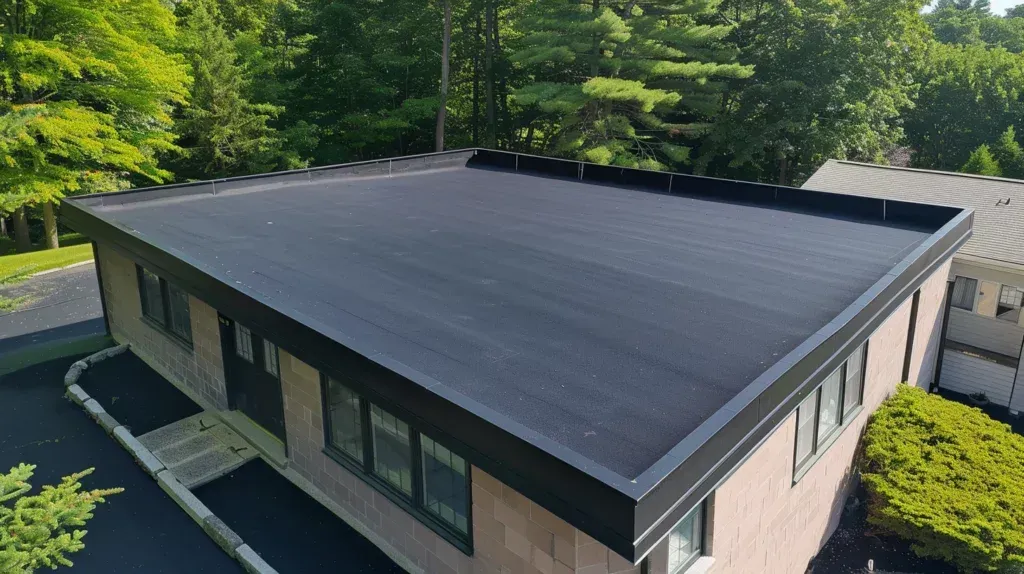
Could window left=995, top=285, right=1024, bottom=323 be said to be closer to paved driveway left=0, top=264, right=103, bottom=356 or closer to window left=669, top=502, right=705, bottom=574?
window left=669, top=502, right=705, bottom=574

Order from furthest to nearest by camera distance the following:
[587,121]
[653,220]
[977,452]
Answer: [587,121]
[653,220]
[977,452]

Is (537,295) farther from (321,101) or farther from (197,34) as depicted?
(321,101)

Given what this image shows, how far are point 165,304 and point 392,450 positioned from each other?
610 cm

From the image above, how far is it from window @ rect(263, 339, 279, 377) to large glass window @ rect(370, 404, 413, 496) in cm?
231

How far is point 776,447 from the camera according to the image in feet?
23.1

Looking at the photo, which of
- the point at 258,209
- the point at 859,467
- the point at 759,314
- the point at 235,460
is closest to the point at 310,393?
the point at 235,460

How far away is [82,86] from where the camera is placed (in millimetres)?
23500

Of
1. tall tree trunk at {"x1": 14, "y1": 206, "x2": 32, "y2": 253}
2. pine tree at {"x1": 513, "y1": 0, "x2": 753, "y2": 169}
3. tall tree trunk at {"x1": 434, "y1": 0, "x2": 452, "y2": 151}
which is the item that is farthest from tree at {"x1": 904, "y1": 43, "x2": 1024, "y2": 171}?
tall tree trunk at {"x1": 14, "y1": 206, "x2": 32, "y2": 253}

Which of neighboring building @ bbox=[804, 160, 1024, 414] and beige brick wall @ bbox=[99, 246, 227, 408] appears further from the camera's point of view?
neighboring building @ bbox=[804, 160, 1024, 414]

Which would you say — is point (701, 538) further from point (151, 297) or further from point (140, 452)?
point (151, 297)

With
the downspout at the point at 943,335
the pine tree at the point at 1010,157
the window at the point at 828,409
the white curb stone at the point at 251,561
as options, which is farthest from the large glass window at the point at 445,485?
the pine tree at the point at 1010,157

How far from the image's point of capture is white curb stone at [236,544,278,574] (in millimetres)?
7703

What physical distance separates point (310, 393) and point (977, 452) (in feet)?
26.9

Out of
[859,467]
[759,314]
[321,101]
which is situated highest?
[321,101]
